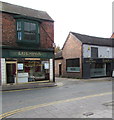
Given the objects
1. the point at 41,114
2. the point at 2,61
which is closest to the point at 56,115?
the point at 41,114

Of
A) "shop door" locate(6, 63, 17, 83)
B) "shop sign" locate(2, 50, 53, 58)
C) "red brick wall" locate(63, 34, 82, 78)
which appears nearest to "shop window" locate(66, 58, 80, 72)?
"red brick wall" locate(63, 34, 82, 78)

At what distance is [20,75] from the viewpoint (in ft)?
46.3

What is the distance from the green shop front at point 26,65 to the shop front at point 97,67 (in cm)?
672

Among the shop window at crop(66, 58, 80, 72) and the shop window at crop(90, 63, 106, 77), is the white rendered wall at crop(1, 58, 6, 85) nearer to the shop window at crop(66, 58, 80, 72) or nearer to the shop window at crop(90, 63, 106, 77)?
the shop window at crop(66, 58, 80, 72)

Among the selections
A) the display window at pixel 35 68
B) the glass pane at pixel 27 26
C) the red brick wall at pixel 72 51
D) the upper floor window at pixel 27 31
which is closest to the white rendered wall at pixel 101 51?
the red brick wall at pixel 72 51

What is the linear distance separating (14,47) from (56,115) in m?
9.96

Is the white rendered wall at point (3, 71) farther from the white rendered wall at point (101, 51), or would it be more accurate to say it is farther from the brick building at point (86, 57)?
the white rendered wall at point (101, 51)

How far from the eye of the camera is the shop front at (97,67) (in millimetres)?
20555

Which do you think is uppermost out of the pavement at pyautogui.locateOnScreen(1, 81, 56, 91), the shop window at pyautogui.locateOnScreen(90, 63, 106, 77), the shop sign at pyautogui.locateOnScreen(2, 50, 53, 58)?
the shop sign at pyautogui.locateOnScreen(2, 50, 53, 58)

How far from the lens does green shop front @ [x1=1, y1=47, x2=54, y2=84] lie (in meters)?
13.3

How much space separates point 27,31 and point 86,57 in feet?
33.6

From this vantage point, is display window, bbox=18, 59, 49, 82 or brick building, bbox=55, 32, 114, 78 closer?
display window, bbox=18, 59, 49, 82

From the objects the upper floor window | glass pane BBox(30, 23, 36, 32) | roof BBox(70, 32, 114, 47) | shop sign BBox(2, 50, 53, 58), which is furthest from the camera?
roof BBox(70, 32, 114, 47)

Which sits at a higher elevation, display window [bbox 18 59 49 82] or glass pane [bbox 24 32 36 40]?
glass pane [bbox 24 32 36 40]
